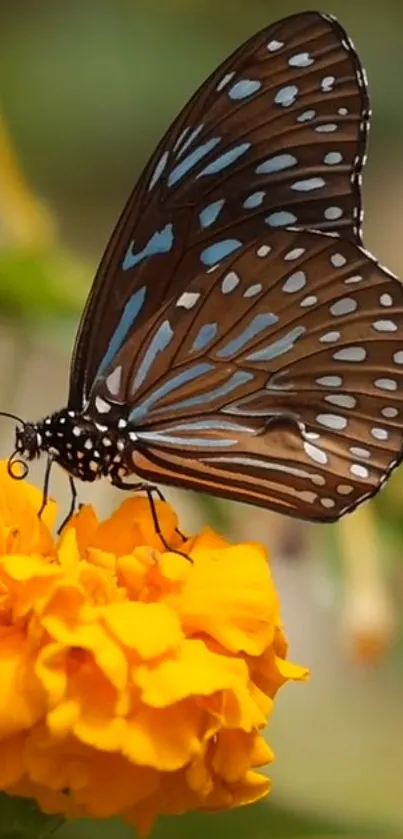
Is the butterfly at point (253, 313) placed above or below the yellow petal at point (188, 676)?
above

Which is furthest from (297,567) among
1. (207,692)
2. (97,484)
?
(207,692)

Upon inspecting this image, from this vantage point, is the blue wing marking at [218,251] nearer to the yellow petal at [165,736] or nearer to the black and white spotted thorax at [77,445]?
the black and white spotted thorax at [77,445]

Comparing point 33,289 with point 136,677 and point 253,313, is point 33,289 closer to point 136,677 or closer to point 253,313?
point 253,313

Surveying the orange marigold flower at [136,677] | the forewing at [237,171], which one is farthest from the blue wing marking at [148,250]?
the orange marigold flower at [136,677]

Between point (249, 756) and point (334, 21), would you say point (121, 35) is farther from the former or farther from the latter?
point (249, 756)

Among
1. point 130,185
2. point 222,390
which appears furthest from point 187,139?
point 130,185

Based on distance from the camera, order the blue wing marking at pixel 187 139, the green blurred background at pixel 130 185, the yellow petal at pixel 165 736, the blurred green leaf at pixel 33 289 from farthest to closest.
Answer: the green blurred background at pixel 130 185
the blurred green leaf at pixel 33 289
the blue wing marking at pixel 187 139
the yellow petal at pixel 165 736
